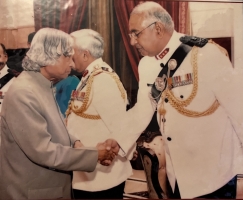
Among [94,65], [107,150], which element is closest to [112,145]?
[107,150]

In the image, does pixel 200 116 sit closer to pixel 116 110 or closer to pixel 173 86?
pixel 173 86

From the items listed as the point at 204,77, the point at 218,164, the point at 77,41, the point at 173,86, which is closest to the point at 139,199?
the point at 218,164

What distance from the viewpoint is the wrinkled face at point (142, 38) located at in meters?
1.72

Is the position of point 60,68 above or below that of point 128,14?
below

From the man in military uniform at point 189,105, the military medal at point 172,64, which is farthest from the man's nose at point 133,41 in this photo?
the military medal at point 172,64

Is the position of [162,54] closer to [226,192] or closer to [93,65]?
[93,65]

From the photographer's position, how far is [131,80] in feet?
5.60

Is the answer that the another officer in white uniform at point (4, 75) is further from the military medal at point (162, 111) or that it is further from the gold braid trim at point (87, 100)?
the military medal at point (162, 111)

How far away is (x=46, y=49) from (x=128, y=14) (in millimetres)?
492

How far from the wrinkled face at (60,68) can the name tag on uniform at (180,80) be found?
55 cm

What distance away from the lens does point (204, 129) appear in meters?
1.71

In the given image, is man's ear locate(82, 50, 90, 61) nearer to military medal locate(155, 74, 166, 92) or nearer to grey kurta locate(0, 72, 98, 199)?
grey kurta locate(0, 72, 98, 199)

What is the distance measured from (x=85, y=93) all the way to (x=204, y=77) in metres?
0.66

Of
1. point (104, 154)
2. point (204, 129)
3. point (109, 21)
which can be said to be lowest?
point (104, 154)
